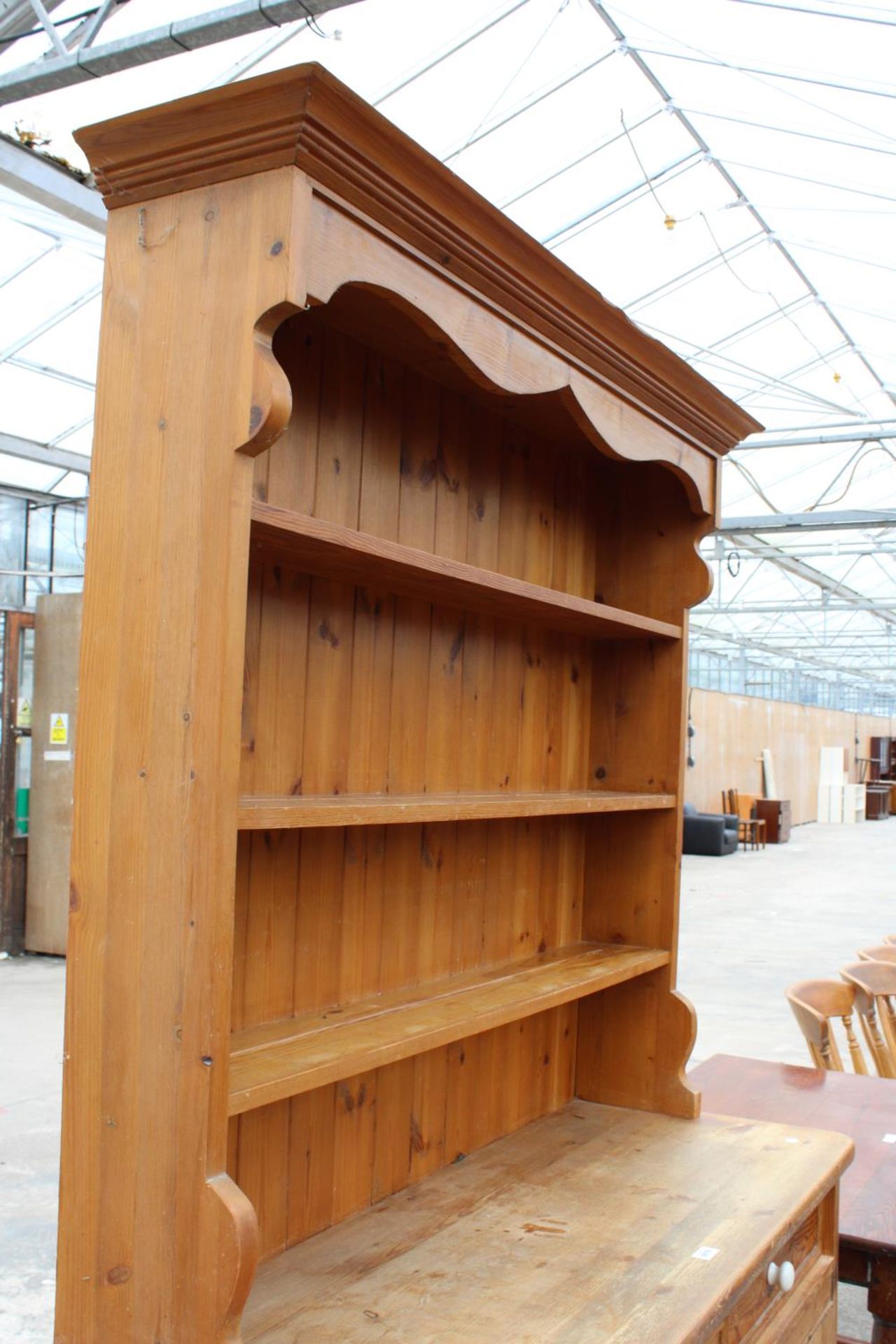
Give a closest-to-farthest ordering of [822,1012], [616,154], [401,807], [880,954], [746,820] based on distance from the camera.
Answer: [401,807] < [822,1012] < [880,954] < [616,154] < [746,820]

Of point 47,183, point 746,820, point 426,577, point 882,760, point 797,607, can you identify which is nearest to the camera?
point 426,577

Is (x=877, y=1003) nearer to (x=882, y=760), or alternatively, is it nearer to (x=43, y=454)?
(x=43, y=454)

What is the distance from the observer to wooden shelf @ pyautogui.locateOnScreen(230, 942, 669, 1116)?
5.20ft

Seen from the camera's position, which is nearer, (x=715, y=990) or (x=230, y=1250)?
(x=230, y=1250)

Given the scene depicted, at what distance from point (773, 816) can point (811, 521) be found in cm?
767

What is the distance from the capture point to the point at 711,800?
17156 millimetres

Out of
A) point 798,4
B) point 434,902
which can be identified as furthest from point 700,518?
point 798,4

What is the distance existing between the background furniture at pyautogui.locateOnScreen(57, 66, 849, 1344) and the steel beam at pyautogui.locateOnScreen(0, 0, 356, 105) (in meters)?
2.10

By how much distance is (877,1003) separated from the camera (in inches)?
150

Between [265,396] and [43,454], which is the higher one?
[43,454]

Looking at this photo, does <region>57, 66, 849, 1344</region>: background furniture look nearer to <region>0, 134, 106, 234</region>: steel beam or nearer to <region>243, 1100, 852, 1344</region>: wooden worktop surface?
<region>243, 1100, 852, 1344</region>: wooden worktop surface

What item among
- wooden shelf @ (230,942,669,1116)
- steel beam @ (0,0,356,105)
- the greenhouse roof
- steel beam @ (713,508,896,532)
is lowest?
wooden shelf @ (230,942,669,1116)

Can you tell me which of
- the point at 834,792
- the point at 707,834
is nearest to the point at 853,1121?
the point at 707,834

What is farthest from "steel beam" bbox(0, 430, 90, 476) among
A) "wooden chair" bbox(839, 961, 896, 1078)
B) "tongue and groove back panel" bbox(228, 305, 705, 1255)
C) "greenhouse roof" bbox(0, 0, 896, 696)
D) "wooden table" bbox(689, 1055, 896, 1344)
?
"wooden table" bbox(689, 1055, 896, 1344)
